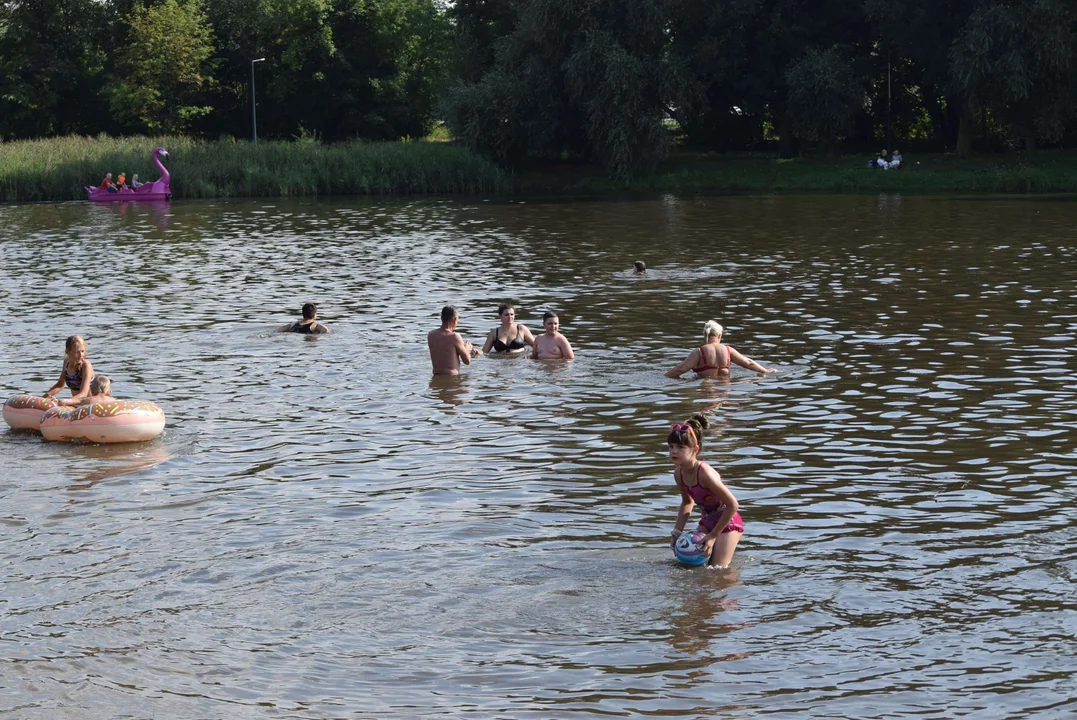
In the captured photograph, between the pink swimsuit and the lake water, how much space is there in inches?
13.3

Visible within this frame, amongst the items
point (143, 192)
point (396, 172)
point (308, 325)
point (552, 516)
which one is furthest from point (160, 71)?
point (552, 516)

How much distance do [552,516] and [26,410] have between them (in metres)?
6.86

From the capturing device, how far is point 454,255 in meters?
34.7

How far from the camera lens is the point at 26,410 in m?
15.4

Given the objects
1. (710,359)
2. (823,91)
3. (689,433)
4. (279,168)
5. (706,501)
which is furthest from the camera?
(279,168)

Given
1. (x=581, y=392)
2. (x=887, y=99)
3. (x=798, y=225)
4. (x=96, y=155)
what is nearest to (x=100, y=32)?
(x=96, y=155)

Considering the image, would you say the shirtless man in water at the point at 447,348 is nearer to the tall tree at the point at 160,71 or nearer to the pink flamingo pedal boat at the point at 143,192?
Result: the pink flamingo pedal boat at the point at 143,192

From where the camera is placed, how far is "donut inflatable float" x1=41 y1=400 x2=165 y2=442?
48.6 ft

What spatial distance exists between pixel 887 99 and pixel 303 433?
5463 cm

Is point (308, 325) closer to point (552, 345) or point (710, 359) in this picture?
point (552, 345)

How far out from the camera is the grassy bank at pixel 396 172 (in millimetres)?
57375

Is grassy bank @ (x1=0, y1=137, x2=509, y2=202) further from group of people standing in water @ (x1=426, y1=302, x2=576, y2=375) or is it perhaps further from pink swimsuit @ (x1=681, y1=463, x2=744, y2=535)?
Answer: pink swimsuit @ (x1=681, y1=463, x2=744, y2=535)

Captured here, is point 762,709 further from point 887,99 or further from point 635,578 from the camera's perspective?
point 887,99

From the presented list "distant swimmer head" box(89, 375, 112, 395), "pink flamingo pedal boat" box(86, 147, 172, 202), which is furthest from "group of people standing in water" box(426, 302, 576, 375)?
"pink flamingo pedal boat" box(86, 147, 172, 202)
